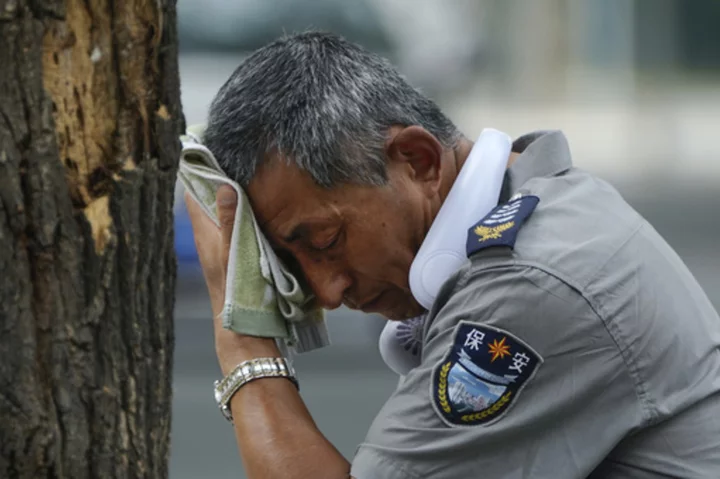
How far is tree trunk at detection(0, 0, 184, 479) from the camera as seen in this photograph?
183 cm

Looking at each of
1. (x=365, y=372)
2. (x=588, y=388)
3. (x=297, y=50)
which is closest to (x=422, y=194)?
(x=297, y=50)

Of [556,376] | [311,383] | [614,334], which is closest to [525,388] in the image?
[556,376]

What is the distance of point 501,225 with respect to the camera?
6.82 feet

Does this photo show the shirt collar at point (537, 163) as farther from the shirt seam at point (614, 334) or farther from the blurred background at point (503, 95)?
the blurred background at point (503, 95)

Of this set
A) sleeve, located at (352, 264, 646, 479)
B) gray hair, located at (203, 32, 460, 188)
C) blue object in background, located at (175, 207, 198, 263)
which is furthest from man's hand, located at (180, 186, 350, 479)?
blue object in background, located at (175, 207, 198, 263)

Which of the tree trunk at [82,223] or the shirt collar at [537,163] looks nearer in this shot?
the tree trunk at [82,223]

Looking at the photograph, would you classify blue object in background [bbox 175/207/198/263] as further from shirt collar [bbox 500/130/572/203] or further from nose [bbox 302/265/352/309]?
shirt collar [bbox 500/130/572/203]

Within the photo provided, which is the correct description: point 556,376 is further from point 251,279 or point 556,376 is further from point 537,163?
point 251,279

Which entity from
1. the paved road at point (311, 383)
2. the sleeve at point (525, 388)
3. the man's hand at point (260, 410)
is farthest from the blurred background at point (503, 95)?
the sleeve at point (525, 388)

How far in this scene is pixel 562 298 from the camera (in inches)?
78.0

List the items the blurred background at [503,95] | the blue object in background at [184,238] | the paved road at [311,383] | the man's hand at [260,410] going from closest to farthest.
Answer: the man's hand at [260,410] → the paved road at [311,383] → the blurred background at [503,95] → the blue object in background at [184,238]

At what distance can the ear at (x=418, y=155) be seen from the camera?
2.31m

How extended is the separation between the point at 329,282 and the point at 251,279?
14cm

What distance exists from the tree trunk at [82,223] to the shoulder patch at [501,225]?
0.46 metres
